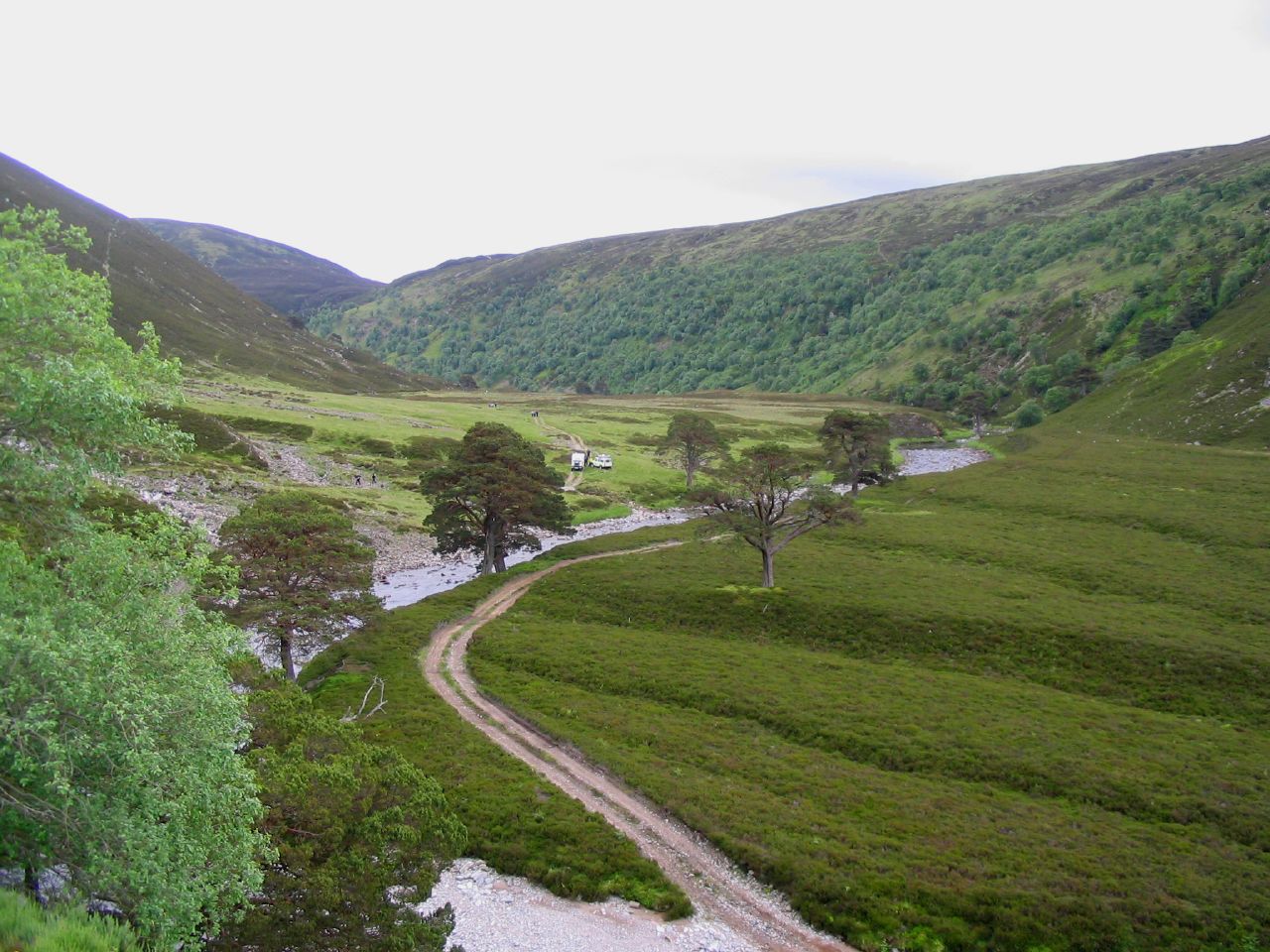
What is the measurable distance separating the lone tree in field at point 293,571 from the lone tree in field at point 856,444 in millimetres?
60461

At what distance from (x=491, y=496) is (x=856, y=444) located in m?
49.1

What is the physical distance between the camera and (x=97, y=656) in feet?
35.9

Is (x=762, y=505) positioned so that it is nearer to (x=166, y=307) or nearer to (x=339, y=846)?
(x=339, y=846)

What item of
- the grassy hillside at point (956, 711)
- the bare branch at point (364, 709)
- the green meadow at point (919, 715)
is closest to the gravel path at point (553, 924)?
the green meadow at point (919, 715)

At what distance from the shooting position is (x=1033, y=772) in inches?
1097

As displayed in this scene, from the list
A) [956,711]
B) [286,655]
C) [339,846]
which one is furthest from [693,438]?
[339,846]

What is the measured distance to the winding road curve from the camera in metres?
20.5

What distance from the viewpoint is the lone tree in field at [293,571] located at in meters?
35.7

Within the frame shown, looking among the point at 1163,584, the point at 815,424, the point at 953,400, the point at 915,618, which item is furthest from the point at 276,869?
the point at 953,400

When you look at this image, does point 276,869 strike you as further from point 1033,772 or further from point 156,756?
point 1033,772

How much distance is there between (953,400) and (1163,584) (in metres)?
144

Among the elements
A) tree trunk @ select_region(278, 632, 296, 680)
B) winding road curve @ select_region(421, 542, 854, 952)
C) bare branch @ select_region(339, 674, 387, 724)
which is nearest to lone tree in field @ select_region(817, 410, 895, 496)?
winding road curve @ select_region(421, 542, 854, 952)

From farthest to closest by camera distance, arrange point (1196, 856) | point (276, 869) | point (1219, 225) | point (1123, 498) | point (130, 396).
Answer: point (1219, 225) < point (1123, 498) < point (1196, 856) < point (276, 869) < point (130, 396)

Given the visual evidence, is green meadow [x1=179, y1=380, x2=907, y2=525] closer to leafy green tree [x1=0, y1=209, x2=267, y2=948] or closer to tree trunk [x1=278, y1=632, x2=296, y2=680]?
tree trunk [x1=278, y1=632, x2=296, y2=680]
